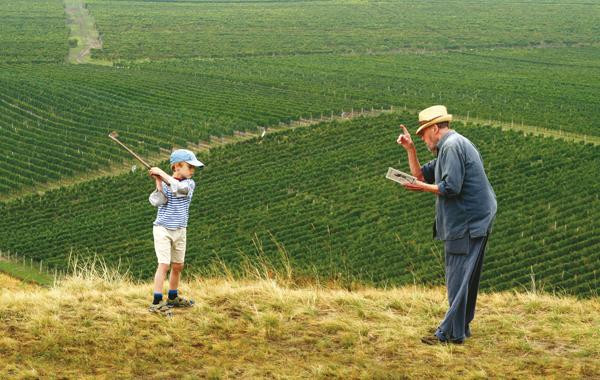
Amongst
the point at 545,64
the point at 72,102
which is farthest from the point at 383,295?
the point at 545,64

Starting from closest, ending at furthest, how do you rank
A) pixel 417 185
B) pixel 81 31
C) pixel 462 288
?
pixel 417 185, pixel 462 288, pixel 81 31

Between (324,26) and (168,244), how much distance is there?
109237mm

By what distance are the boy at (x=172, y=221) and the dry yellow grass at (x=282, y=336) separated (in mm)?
259

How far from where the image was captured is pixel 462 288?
26.8ft

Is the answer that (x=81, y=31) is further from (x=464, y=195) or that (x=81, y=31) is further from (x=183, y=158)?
(x=464, y=195)

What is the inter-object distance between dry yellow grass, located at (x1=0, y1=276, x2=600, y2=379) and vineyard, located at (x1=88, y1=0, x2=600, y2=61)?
3103 inches

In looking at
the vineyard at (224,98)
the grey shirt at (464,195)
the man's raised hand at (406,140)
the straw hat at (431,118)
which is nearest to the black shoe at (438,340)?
the grey shirt at (464,195)

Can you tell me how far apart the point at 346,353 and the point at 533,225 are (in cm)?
2478

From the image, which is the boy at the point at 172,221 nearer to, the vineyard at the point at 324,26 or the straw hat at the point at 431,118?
the straw hat at the point at 431,118

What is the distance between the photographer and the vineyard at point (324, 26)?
9662 centimetres

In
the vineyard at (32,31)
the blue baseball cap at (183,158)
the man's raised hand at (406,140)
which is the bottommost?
the vineyard at (32,31)

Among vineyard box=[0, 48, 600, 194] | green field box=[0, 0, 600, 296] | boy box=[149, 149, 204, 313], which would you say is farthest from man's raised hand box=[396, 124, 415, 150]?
vineyard box=[0, 48, 600, 194]

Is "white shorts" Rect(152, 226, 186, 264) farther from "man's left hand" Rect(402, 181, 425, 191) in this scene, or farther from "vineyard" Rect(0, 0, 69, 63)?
"vineyard" Rect(0, 0, 69, 63)

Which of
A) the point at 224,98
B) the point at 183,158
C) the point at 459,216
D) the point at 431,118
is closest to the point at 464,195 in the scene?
the point at 459,216
